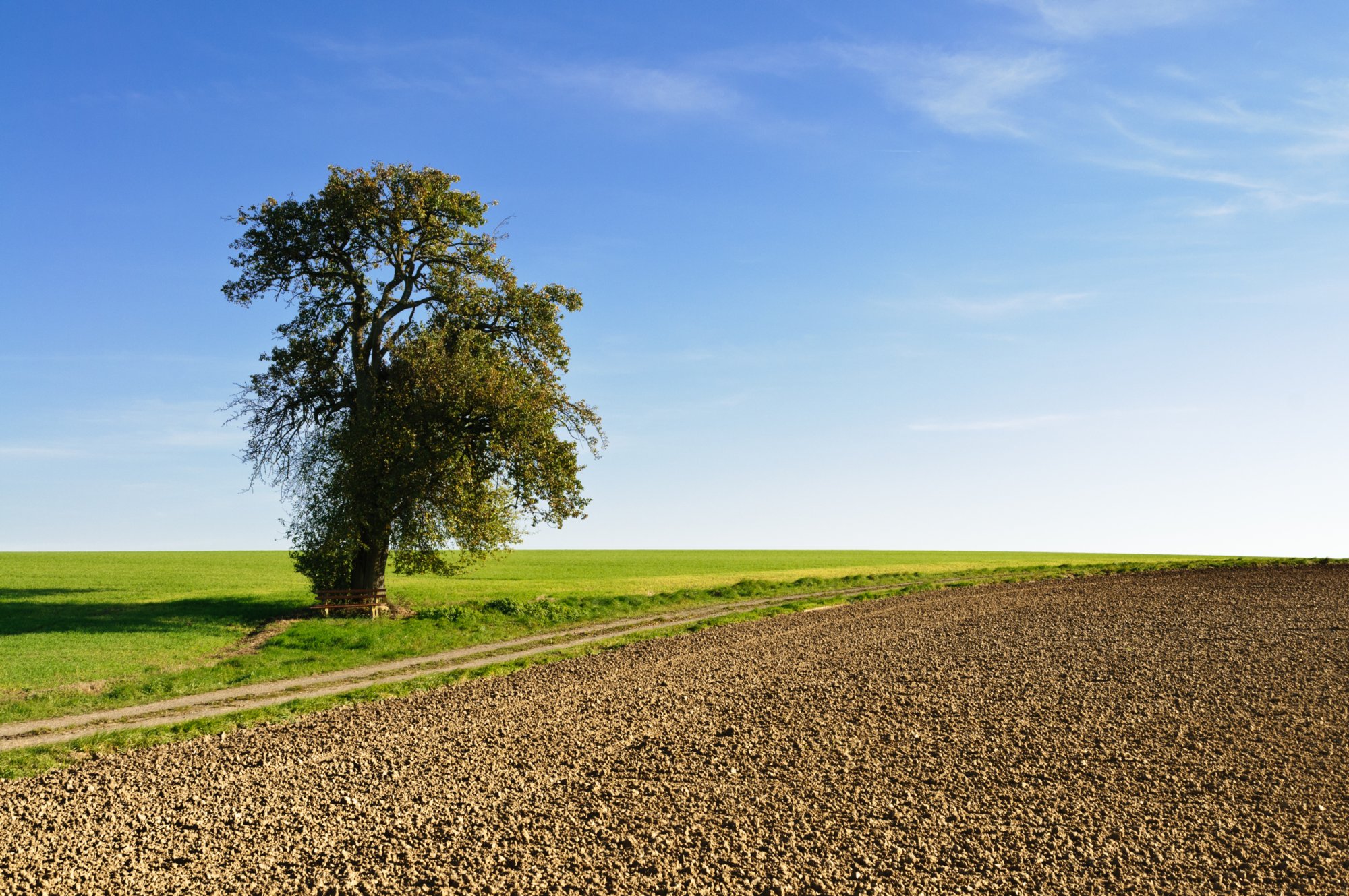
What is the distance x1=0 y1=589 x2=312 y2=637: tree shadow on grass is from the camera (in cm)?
3350

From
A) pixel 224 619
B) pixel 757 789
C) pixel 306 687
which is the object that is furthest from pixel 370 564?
pixel 757 789

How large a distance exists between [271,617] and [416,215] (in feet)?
54.7

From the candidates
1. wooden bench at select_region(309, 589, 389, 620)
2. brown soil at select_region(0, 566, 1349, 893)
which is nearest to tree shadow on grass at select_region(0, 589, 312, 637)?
wooden bench at select_region(309, 589, 389, 620)

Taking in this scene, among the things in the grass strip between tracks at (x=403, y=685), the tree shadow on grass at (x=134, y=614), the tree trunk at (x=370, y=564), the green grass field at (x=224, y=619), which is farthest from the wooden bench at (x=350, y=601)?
the grass strip between tracks at (x=403, y=685)

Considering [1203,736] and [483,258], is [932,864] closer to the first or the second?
[1203,736]

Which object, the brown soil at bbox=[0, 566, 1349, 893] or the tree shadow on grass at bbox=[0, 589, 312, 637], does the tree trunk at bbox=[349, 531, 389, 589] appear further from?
the brown soil at bbox=[0, 566, 1349, 893]

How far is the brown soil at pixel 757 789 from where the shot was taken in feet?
36.6

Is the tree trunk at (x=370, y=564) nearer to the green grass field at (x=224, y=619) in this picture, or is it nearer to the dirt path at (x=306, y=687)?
the green grass field at (x=224, y=619)

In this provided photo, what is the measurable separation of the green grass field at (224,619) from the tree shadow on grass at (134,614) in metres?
0.10

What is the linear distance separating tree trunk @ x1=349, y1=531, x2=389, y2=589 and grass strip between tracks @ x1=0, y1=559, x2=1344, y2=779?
31.3 ft

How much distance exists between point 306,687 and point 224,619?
15.1 m

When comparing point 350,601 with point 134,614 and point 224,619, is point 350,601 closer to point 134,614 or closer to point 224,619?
point 224,619

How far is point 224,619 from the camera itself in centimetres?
3597

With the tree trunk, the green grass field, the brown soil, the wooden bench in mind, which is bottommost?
the brown soil
